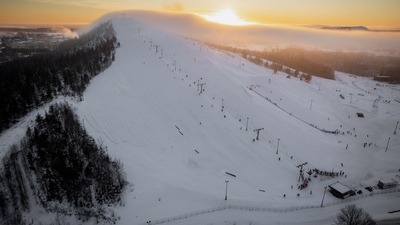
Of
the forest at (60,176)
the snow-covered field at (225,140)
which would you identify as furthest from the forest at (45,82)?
the forest at (60,176)

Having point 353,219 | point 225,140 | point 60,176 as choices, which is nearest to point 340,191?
point 353,219

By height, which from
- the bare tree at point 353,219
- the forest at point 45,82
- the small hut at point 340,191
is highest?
the forest at point 45,82

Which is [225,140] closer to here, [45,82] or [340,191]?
[340,191]

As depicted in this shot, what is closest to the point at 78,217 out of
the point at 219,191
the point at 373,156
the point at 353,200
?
the point at 219,191

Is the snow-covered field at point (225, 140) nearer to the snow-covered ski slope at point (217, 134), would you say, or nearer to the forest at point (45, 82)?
the snow-covered ski slope at point (217, 134)

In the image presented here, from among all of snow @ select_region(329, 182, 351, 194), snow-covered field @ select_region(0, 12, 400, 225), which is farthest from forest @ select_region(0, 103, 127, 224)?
snow @ select_region(329, 182, 351, 194)
